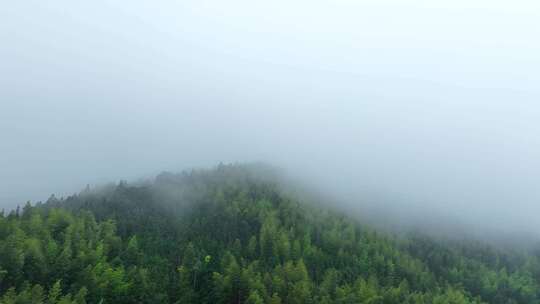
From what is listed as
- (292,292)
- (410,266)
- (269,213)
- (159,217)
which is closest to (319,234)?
(269,213)

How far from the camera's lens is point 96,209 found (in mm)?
182250

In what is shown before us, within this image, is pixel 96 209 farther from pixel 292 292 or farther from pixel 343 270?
pixel 292 292

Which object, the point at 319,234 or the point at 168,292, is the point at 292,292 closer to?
the point at 168,292

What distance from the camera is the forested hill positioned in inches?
3179

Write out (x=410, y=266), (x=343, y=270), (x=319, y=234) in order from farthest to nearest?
(x=319, y=234), (x=410, y=266), (x=343, y=270)

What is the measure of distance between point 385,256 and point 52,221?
351ft

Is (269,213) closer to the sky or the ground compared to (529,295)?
closer to the sky

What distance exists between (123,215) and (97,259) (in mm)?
85237

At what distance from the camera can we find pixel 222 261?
10762 cm

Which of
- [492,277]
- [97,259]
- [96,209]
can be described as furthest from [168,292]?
[492,277]

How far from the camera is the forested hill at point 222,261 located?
80.8 metres

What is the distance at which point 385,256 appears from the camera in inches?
6245

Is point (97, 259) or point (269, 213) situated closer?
point (97, 259)

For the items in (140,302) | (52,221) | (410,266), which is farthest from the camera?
(410,266)
